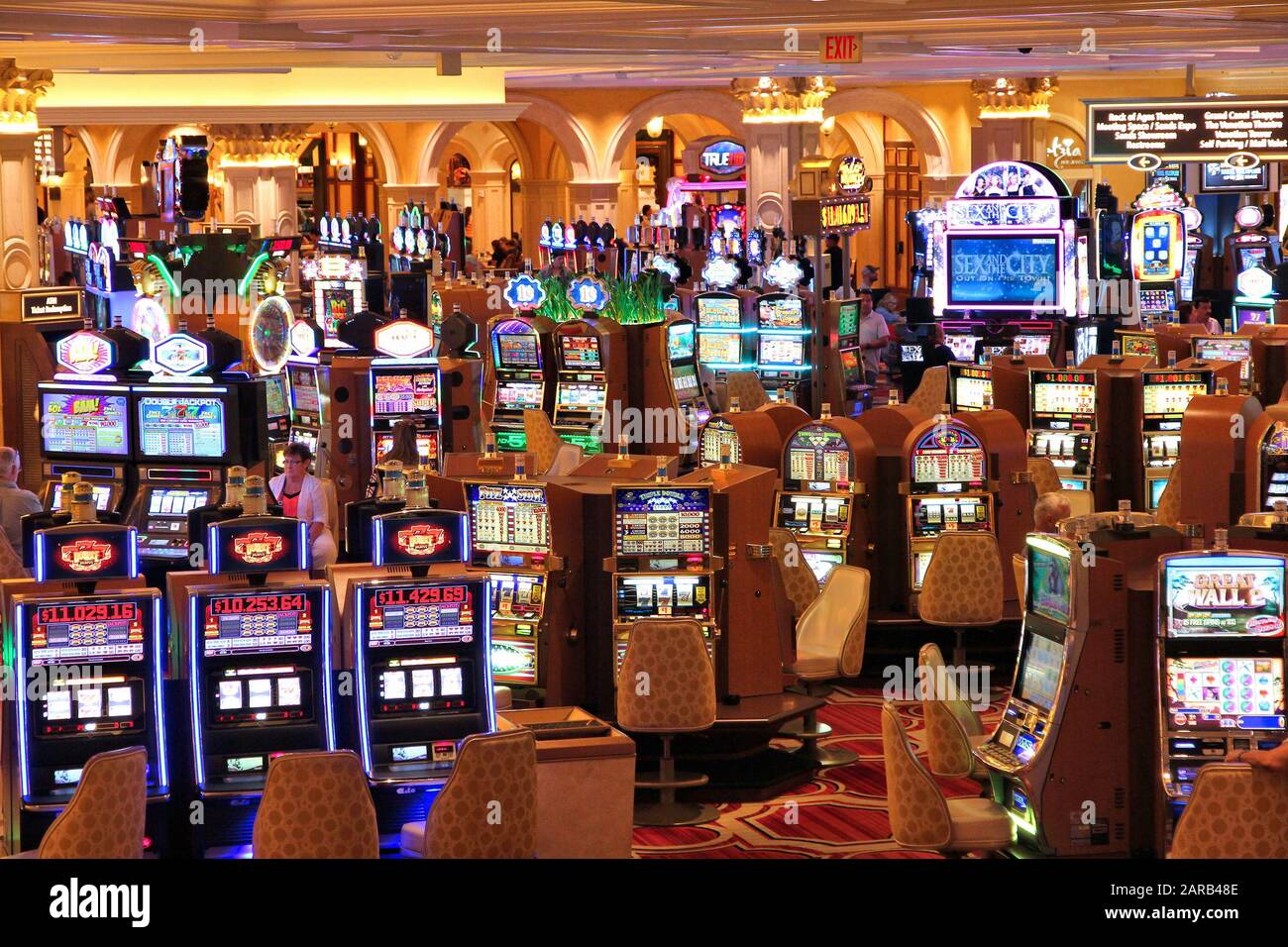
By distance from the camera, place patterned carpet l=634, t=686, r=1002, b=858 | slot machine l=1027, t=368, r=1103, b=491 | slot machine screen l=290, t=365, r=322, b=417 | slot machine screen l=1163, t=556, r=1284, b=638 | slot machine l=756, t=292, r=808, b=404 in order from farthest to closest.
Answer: slot machine l=756, t=292, r=808, b=404 → slot machine screen l=290, t=365, r=322, b=417 → slot machine l=1027, t=368, r=1103, b=491 → patterned carpet l=634, t=686, r=1002, b=858 → slot machine screen l=1163, t=556, r=1284, b=638

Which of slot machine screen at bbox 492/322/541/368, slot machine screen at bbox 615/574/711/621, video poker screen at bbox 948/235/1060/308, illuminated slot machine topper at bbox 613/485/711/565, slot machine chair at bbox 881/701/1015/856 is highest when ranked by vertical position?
video poker screen at bbox 948/235/1060/308

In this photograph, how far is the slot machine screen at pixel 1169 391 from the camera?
11516 millimetres

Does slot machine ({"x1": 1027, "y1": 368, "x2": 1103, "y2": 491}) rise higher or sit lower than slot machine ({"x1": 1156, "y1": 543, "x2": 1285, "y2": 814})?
higher

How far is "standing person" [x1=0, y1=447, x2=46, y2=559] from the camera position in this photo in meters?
8.96

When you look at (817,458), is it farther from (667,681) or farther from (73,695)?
(73,695)

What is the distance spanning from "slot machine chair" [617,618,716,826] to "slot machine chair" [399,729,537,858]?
1.70 meters

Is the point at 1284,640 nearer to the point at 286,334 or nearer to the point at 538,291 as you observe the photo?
the point at 286,334

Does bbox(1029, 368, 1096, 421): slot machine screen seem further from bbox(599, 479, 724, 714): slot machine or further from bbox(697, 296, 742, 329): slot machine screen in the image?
bbox(599, 479, 724, 714): slot machine

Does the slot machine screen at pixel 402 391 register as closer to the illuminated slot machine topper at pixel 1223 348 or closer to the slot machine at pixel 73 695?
the illuminated slot machine topper at pixel 1223 348

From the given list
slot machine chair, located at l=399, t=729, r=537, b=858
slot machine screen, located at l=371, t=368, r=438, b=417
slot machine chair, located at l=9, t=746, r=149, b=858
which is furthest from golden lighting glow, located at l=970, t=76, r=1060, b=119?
slot machine chair, located at l=9, t=746, r=149, b=858

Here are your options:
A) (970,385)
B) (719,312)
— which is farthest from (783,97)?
(970,385)

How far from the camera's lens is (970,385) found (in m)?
12.8
